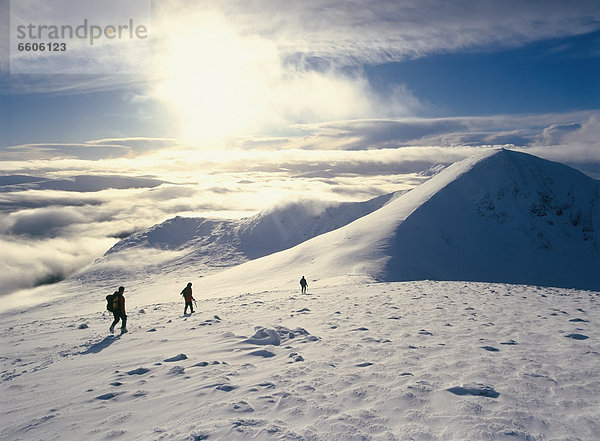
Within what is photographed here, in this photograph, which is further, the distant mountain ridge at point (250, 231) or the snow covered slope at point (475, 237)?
the distant mountain ridge at point (250, 231)

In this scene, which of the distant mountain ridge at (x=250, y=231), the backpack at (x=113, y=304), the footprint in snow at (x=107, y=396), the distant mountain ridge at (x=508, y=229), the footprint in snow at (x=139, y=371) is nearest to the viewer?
the footprint in snow at (x=107, y=396)

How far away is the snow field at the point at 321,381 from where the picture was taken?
5.48m

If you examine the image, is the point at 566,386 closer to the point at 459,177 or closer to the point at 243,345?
the point at 243,345

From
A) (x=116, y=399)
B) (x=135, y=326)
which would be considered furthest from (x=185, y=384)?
(x=135, y=326)

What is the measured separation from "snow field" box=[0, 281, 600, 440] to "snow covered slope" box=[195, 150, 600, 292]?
25.2 metres

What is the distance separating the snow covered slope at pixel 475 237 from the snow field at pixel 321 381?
25181 millimetres

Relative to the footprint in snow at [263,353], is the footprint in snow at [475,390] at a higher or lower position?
higher

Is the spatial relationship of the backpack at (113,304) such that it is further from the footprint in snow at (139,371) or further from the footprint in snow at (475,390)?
the footprint in snow at (475,390)

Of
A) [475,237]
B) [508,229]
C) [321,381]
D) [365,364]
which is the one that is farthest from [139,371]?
[508,229]

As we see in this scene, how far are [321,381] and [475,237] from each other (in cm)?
6629

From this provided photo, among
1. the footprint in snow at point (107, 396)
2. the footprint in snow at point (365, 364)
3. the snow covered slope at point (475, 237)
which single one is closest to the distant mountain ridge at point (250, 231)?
the snow covered slope at point (475, 237)

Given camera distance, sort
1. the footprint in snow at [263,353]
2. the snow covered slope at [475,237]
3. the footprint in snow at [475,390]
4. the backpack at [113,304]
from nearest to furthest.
Result: the footprint in snow at [475,390]
the footprint in snow at [263,353]
the backpack at [113,304]
the snow covered slope at [475,237]

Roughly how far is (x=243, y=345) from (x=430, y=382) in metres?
5.18

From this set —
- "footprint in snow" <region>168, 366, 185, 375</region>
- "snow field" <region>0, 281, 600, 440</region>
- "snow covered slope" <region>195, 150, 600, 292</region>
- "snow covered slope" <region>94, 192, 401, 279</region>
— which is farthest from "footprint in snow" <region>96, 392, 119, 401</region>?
"snow covered slope" <region>94, 192, 401, 279</region>
